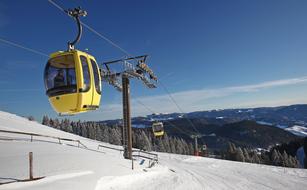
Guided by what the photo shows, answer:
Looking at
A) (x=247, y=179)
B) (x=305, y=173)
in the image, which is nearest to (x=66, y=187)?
(x=247, y=179)

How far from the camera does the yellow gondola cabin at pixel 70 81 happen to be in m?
A: 8.27

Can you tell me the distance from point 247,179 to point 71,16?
16.0 meters

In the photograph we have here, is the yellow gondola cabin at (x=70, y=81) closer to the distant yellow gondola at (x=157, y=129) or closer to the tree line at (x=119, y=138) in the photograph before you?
the distant yellow gondola at (x=157, y=129)

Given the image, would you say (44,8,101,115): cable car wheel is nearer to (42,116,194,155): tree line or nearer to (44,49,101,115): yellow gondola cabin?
(44,49,101,115): yellow gondola cabin

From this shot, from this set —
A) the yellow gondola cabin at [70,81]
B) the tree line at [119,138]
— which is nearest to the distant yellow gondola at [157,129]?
the yellow gondola cabin at [70,81]

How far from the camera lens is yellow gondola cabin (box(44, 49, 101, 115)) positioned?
8266 mm

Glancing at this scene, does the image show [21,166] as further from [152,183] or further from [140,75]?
[140,75]

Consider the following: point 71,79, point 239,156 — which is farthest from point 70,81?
point 239,156

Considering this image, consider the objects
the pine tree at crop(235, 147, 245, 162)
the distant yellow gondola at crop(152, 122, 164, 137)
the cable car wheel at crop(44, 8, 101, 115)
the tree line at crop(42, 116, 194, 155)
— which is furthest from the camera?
the tree line at crop(42, 116, 194, 155)

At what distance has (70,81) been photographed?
8305mm

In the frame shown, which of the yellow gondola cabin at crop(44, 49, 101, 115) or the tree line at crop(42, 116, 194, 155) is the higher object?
the yellow gondola cabin at crop(44, 49, 101, 115)

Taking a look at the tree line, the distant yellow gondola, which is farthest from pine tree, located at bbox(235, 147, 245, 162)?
the distant yellow gondola

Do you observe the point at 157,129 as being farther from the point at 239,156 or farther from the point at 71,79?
the point at 239,156

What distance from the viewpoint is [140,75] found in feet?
71.6
